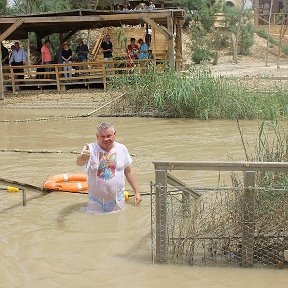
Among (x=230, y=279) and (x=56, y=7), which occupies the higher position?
(x=56, y=7)

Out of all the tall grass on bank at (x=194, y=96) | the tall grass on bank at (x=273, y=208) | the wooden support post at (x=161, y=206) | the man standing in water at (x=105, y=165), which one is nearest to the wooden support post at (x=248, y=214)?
the tall grass on bank at (x=273, y=208)

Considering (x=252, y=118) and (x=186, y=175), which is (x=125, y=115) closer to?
(x=252, y=118)

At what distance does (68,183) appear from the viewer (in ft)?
25.6

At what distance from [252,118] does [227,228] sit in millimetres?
8518

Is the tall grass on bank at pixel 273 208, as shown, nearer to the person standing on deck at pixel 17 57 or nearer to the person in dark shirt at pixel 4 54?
the person standing on deck at pixel 17 57

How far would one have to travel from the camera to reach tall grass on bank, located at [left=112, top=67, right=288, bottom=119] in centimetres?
1312

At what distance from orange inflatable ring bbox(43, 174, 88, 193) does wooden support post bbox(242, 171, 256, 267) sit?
311 cm

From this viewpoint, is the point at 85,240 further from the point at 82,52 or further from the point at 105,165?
the point at 82,52

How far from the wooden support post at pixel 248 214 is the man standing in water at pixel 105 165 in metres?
1.78

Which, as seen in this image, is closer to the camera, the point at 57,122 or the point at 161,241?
the point at 161,241

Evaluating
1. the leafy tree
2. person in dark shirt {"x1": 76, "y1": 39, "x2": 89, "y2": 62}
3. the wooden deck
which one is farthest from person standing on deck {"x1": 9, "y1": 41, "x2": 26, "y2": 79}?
the leafy tree

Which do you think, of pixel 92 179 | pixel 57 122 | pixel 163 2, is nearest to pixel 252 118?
pixel 57 122

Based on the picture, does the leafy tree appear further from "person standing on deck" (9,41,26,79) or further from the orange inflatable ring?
the orange inflatable ring

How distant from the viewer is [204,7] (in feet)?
118
